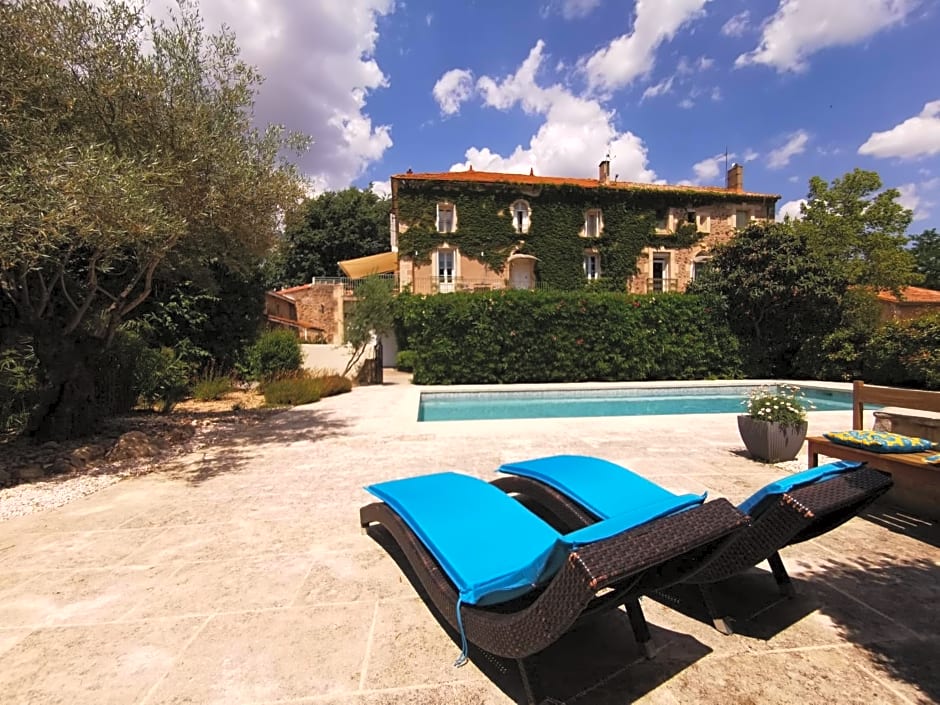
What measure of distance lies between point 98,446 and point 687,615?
315 inches

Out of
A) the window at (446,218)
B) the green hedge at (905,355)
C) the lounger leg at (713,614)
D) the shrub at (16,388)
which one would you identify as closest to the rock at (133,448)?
the shrub at (16,388)

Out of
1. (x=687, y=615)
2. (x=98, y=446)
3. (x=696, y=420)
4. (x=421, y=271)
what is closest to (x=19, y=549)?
(x=98, y=446)

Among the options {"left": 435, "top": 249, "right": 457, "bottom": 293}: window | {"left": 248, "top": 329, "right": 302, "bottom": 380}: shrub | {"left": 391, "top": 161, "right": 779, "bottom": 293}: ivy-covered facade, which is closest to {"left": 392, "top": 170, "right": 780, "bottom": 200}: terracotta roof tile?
{"left": 391, "top": 161, "right": 779, "bottom": 293}: ivy-covered facade

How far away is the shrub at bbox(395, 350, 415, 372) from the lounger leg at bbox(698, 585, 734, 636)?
17.4 meters

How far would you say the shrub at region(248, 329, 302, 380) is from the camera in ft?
48.8

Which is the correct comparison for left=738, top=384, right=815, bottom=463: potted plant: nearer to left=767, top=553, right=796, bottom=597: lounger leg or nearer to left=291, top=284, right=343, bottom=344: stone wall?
left=767, top=553, right=796, bottom=597: lounger leg

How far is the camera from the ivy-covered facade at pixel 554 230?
2452cm

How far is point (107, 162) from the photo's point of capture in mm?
5438

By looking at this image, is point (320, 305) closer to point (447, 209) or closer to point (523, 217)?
point (447, 209)

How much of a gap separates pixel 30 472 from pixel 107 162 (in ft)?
13.3

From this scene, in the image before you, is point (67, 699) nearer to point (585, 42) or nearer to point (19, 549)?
point (19, 549)

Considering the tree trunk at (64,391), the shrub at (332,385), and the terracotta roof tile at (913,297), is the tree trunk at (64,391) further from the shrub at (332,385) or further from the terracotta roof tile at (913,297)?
the terracotta roof tile at (913,297)

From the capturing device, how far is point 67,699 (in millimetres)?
2180

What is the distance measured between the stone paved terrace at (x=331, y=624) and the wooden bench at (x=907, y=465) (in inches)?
7.4
